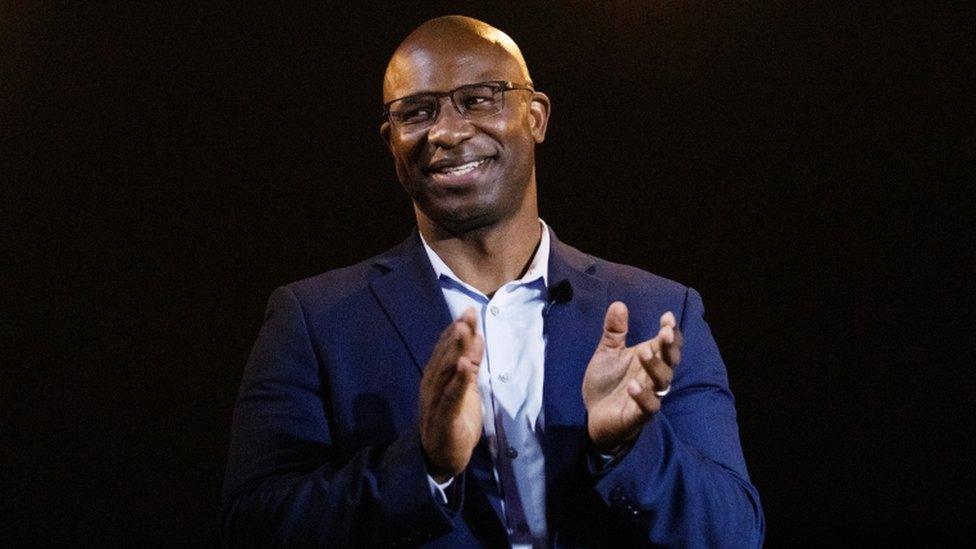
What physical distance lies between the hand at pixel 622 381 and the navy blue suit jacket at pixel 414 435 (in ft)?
0.14

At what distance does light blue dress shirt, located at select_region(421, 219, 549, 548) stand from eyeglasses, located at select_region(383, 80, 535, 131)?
20 cm

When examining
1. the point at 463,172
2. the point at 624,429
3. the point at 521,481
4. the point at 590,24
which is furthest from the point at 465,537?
the point at 590,24

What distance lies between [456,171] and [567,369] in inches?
13.9

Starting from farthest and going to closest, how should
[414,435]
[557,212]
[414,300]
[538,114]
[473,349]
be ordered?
[557,212] < [538,114] < [414,300] < [414,435] < [473,349]

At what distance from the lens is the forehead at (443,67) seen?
6.30 ft

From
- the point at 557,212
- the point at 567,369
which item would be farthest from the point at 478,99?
the point at 557,212

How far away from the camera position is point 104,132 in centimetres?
308

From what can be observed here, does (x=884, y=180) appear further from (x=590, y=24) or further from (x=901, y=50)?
(x=590, y=24)

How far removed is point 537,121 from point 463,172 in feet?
0.79

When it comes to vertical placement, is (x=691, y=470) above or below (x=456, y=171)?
below

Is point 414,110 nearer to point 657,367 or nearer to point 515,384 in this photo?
point 515,384

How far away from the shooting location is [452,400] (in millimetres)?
1505

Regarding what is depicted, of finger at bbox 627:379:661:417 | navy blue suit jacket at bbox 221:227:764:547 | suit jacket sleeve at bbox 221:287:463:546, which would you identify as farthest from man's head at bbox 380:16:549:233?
finger at bbox 627:379:661:417

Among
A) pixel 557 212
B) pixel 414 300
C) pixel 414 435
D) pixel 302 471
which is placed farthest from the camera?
pixel 557 212
